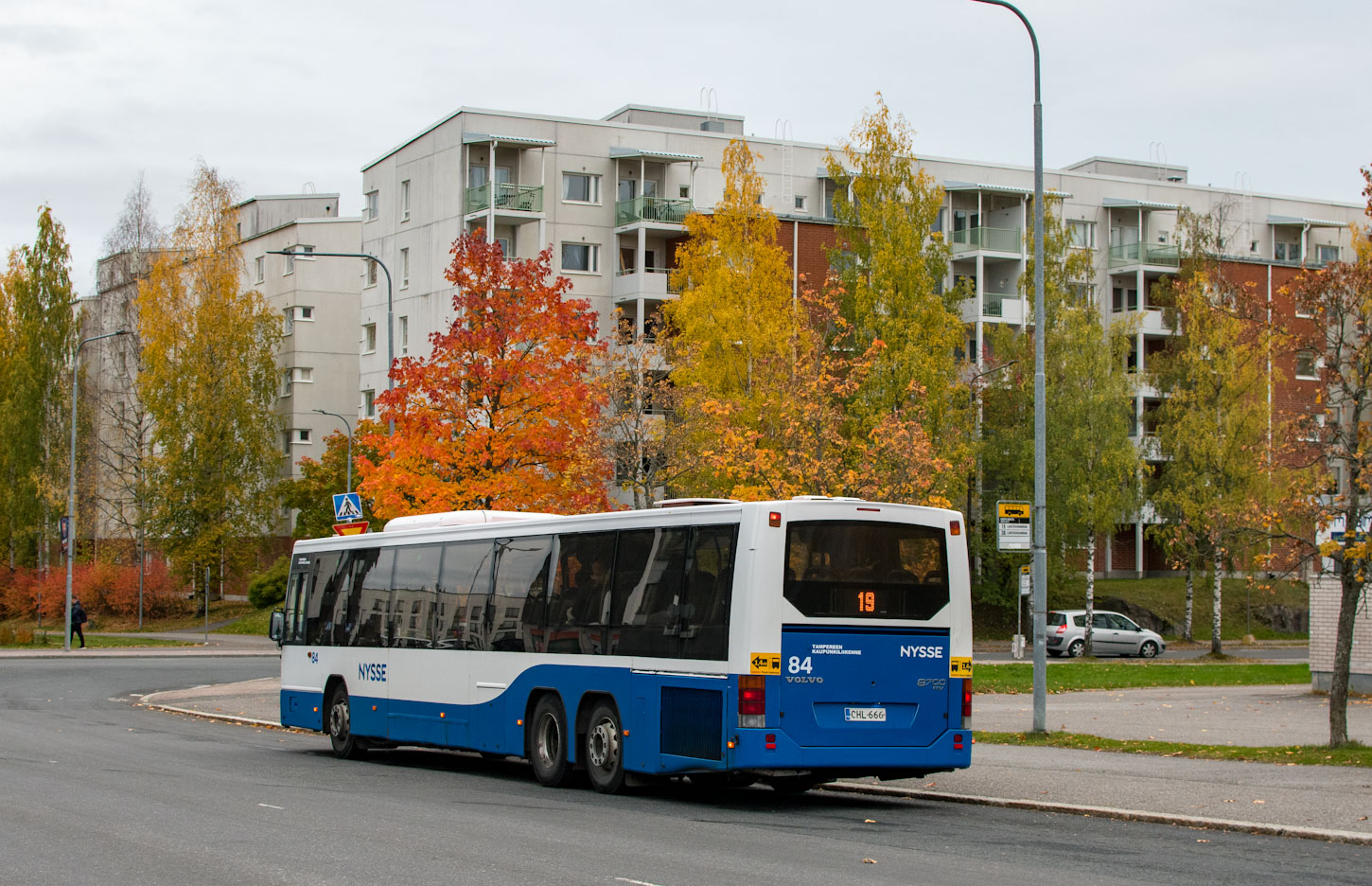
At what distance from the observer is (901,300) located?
47.9 metres

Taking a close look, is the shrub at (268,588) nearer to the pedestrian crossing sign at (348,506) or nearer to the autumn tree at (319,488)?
the autumn tree at (319,488)

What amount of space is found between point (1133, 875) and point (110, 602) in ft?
195

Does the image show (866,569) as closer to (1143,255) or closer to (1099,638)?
(1099,638)

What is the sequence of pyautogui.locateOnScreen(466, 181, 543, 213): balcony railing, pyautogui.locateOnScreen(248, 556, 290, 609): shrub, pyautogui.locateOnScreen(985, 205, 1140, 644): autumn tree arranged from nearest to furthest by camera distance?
pyautogui.locateOnScreen(985, 205, 1140, 644): autumn tree, pyautogui.locateOnScreen(466, 181, 543, 213): balcony railing, pyautogui.locateOnScreen(248, 556, 290, 609): shrub

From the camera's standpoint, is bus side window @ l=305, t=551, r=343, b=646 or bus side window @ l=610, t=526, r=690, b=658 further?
bus side window @ l=305, t=551, r=343, b=646

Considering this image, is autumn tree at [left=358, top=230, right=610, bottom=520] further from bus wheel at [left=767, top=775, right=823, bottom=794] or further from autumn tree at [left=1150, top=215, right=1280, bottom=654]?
autumn tree at [left=1150, top=215, right=1280, bottom=654]

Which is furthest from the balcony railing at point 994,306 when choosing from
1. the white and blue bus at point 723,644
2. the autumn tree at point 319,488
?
the white and blue bus at point 723,644

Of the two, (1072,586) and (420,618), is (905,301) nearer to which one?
(1072,586)

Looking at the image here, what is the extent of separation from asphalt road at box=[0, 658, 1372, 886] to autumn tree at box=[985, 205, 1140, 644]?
3618 centimetres

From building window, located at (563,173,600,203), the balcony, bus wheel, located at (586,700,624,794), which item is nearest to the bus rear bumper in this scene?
bus wheel, located at (586,700,624,794)

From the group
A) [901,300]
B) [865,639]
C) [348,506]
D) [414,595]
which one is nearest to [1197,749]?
[865,639]

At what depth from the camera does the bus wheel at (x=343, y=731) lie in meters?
20.6

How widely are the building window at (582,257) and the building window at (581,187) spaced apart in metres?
1.79

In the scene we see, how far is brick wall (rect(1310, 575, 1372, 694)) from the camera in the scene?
28438 mm
